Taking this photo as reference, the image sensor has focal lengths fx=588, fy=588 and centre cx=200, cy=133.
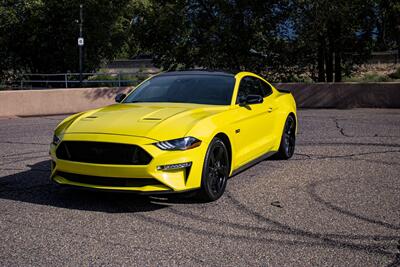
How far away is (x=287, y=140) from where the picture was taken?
9.02m

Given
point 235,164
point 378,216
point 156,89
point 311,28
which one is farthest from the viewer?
point 311,28

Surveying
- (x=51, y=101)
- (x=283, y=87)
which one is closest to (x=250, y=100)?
(x=51, y=101)

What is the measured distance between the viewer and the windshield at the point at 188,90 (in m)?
7.30

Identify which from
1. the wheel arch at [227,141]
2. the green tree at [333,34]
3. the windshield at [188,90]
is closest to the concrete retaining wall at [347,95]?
the green tree at [333,34]

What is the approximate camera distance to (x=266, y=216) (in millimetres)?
5766

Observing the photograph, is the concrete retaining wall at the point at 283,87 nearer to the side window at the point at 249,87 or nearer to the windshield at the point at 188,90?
the windshield at the point at 188,90

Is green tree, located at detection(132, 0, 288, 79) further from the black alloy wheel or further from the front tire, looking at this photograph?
the front tire

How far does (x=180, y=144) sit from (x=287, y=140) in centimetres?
345

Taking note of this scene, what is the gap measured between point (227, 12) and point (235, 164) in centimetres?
1653

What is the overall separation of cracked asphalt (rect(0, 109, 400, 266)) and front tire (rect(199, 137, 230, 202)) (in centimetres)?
13

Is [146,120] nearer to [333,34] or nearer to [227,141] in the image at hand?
[227,141]

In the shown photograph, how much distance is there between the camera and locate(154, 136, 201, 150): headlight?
586 cm

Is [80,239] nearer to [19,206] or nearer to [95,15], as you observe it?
[19,206]

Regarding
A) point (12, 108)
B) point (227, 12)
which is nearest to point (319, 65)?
point (227, 12)
